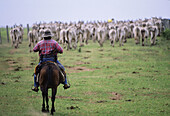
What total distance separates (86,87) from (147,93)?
2.43 meters

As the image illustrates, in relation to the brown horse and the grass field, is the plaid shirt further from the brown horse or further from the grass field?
the grass field

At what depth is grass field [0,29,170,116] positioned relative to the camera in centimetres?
859

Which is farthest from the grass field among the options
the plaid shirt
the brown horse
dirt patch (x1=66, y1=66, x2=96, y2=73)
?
the plaid shirt

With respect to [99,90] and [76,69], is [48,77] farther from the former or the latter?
[76,69]

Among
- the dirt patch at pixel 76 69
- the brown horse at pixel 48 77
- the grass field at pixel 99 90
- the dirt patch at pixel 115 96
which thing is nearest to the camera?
the brown horse at pixel 48 77

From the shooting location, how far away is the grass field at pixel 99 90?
8.59 metres

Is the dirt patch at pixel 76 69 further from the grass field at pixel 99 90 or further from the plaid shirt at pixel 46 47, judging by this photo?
the plaid shirt at pixel 46 47

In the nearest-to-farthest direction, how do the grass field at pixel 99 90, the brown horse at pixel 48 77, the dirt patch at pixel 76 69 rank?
1. the brown horse at pixel 48 77
2. the grass field at pixel 99 90
3. the dirt patch at pixel 76 69

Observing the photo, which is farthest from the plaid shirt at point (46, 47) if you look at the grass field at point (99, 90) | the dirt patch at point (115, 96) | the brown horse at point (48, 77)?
the dirt patch at point (115, 96)

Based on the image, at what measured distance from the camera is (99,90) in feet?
38.1

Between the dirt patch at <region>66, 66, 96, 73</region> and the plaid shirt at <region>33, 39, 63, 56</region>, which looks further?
the dirt patch at <region>66, 66, 96, 73</region>

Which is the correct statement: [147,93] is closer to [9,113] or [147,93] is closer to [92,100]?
[92,100]

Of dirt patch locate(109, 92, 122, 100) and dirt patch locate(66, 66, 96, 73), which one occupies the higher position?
dirt patch locate(109, 92, 122, 100)

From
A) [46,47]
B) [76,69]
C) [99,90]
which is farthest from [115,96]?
[76,69]
